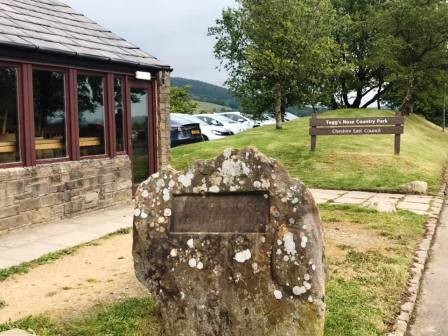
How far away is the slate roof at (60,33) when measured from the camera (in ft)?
27.6

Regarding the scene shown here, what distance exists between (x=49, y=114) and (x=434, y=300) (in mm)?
6740

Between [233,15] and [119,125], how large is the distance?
66.1ft

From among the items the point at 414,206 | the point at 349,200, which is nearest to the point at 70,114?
the point at 349,200

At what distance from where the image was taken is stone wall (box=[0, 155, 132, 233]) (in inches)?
316

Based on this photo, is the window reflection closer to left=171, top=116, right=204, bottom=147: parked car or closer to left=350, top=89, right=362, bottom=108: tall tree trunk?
left=171, top=116, right=204, bottom=147: parked car

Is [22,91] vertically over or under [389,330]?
over

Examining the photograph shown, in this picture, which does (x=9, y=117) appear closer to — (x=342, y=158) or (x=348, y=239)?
(x=348, y=239)

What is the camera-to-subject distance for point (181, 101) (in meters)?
53.0

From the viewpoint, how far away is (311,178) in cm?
1430

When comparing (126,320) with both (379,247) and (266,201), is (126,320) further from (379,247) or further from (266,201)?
(379,247)

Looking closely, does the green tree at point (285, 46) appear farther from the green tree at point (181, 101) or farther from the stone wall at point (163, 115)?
the green tree at point (181, 101)

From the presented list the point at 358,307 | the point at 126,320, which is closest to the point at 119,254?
the point at 126,320

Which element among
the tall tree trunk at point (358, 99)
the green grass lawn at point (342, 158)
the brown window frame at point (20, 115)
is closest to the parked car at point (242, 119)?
the green grass lawn at point (342, 158)

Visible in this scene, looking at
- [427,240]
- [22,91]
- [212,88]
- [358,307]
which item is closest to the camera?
[358,307]
